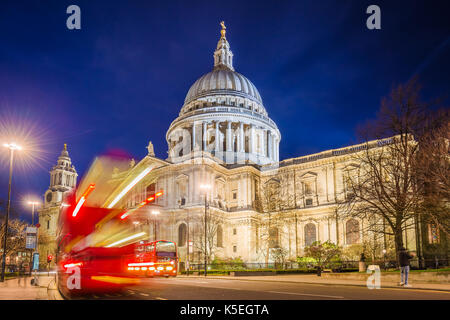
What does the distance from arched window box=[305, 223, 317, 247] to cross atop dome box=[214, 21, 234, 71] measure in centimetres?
4821

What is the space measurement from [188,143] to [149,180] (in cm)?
1612

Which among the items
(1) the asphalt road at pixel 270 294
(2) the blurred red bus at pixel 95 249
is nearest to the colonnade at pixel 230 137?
(1) the asphalt road at pixel 270 294

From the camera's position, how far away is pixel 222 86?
87.3m

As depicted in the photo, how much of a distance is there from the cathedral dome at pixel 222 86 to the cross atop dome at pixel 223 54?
531cm

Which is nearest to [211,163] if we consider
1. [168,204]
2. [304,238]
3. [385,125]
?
[168,204]

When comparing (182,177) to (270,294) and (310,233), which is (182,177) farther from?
(270,294)

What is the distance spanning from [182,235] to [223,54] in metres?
51.7

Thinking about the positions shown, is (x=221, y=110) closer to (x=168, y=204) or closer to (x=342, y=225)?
(x=168, y=204)

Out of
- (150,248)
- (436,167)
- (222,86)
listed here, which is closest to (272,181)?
(222,86)

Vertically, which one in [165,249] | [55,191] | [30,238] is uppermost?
[55,191]

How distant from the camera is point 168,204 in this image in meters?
63.0

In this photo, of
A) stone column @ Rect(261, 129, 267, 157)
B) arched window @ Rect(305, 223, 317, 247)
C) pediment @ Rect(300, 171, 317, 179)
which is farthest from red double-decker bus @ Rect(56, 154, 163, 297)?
stone column @ Rect(261, 129, 267, 157)

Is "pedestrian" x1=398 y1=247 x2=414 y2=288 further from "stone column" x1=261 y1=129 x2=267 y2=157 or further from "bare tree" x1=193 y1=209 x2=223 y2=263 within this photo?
"stone column" x1=261 y1=129 x2=267 y2=157

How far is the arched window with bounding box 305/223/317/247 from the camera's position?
5967cm
